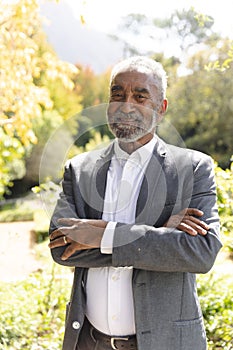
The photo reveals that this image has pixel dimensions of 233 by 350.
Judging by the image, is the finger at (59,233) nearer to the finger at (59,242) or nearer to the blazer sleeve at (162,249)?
the finger at (59,242)

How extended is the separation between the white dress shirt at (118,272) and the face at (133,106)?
0.08m

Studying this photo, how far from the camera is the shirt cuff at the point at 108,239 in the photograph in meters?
1.54

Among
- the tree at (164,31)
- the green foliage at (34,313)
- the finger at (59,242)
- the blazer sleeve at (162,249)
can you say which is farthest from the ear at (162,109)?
the tree at (164,31)

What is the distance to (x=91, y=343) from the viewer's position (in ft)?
5.56

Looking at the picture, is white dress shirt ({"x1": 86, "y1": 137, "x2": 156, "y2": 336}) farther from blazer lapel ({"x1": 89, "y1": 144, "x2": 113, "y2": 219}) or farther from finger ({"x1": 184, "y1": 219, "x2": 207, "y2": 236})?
finger ({"x1": 184, "y1": 219, "x2": 207, "y2": 236})

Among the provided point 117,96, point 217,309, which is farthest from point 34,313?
point 117,96

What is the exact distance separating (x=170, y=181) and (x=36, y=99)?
284cm

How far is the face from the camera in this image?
5.23 ft

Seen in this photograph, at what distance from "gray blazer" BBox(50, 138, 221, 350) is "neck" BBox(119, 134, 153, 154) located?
5 cm

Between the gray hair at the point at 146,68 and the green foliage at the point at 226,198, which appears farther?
the green foliage at the point at 226,198

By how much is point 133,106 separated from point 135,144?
12cm

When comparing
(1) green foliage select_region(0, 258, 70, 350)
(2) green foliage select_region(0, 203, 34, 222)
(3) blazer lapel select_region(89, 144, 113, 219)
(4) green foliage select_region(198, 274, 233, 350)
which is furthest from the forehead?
(2) green foliage select_region(0, 203, 34, 222)

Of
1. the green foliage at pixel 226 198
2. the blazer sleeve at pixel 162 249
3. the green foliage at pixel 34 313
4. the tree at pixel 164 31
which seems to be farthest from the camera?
the tree at pixel 164 31

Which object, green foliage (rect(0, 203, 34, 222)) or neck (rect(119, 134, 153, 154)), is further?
green foliage (rect(0, 203, 34, 222))
